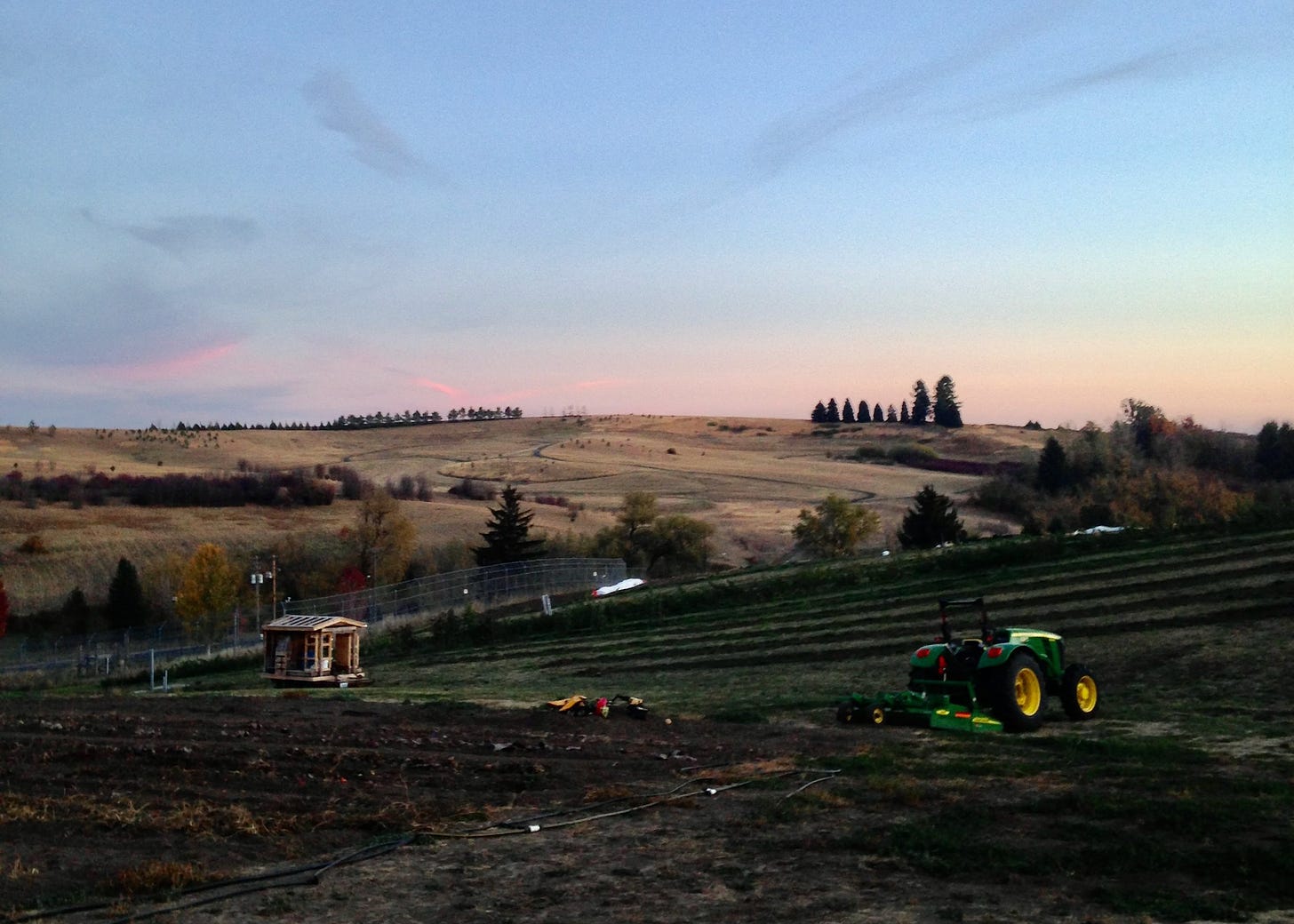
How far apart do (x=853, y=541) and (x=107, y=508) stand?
5867cm

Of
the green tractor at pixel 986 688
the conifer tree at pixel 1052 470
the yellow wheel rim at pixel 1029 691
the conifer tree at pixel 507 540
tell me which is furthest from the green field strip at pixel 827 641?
the conifer tree at pixel 1052 470

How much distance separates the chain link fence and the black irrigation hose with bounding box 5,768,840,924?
137 feet

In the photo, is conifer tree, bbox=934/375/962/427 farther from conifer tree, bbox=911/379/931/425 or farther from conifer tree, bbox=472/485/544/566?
conifer tree, bbox=472/485/544/566

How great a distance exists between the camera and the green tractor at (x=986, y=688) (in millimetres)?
17672

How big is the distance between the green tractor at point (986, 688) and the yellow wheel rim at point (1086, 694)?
0.05 ft

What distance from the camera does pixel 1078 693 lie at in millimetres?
18891

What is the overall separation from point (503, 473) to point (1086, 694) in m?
114

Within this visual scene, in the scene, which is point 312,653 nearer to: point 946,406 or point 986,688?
point 986,688

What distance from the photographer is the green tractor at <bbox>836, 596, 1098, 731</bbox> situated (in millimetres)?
17672

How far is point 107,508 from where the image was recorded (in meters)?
94.5

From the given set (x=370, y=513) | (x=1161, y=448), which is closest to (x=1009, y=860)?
(x=370, y=513)

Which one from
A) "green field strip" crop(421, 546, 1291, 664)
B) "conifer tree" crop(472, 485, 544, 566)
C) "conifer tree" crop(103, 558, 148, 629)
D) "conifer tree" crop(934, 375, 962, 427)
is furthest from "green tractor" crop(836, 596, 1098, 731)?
"conifer tree" crop(934, 375, 962, 427)

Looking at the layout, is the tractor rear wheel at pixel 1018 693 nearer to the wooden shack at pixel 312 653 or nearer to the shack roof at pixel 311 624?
the wooden shack at pixel 312 653

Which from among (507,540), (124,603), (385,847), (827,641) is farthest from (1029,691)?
(124,603)
